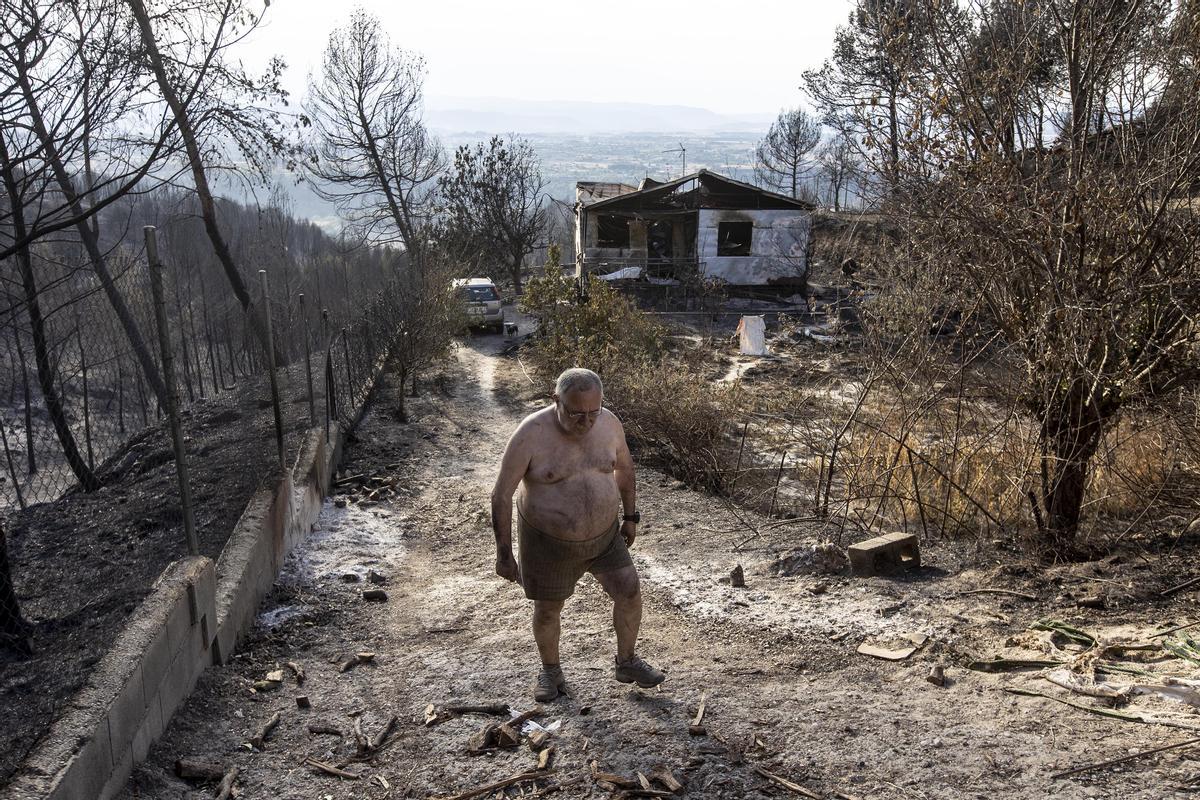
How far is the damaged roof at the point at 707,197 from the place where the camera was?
34281 millimetres

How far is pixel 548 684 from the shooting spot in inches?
180

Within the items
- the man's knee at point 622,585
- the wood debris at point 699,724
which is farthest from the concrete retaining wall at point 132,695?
the wood debris at point 699,724

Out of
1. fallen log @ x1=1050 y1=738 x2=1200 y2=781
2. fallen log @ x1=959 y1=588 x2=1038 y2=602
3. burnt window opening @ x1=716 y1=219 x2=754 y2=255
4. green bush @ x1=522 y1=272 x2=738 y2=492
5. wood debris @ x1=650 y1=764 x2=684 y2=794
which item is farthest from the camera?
burnt window opening @ x1=716 y1=219 x2=754 y2=255

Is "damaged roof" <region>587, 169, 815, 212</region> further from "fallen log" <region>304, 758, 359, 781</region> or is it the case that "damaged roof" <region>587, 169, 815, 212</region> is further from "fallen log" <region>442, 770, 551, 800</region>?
"fallen log" <region>442, 770, 551, 800</region>

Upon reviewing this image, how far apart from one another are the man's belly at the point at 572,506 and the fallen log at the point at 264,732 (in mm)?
1480

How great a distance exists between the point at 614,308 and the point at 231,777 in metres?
15.1

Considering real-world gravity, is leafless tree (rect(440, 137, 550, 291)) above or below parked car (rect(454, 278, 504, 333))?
above

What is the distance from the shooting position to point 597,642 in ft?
17.8

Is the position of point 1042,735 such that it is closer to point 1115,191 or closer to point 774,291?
point 1115,191

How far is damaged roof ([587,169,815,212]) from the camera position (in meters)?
34.3

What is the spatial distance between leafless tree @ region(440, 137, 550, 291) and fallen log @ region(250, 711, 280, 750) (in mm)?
40651

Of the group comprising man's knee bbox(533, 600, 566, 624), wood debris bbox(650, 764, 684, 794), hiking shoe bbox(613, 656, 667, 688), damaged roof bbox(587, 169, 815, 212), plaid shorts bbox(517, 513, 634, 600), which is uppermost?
damaged roof bbox(587, 169, 815, 212)

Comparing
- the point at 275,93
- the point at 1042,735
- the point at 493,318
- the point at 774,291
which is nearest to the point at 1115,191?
the point at 1042,735

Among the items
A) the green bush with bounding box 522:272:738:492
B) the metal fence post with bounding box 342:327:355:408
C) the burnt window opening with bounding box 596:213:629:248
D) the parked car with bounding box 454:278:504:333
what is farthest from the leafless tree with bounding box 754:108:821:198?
the metal fence post with bounding box 342:327:355:408
